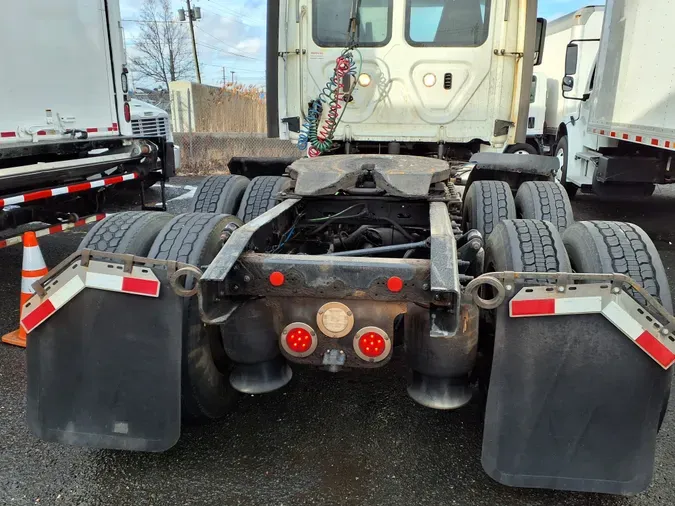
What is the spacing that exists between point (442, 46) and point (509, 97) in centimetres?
77

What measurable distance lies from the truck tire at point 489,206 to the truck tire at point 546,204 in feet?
0.49

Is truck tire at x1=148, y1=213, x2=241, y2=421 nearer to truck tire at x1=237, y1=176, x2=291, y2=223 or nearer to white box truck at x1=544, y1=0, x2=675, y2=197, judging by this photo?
→ truck tire at x1=237, y1=176, x2=291, y2=223

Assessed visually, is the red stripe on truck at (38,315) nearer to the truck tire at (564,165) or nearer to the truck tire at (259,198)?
the truck tire at (259,198)

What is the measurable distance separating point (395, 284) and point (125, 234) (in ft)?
4.57

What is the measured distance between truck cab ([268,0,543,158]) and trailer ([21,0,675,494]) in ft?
8.69

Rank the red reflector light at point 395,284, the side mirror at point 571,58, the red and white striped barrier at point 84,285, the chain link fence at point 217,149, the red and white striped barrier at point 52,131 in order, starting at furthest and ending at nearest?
the chain link fence at point 217,149 < the side mirror at point 571,58 < the red and white striped barrier at point 52,131 < the red and white striped barrier at point 84,285 < the red reflector light at point 395,284

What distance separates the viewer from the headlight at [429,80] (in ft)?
16.4

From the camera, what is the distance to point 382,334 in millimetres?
2107

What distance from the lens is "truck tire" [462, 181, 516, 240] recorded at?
3.75 metres

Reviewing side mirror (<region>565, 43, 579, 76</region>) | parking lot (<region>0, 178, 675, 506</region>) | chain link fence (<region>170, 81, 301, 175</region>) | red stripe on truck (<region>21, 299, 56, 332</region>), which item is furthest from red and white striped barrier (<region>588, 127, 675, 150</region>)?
chain link fence (<region>170, 81, 301, 175</region>)

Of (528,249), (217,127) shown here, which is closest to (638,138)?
(528,249)

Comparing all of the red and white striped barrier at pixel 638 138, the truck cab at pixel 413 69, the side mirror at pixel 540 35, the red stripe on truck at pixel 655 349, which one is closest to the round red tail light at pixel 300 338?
the red stripe on truck at pixel 655 349

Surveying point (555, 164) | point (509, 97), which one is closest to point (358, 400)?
point (555, 164)

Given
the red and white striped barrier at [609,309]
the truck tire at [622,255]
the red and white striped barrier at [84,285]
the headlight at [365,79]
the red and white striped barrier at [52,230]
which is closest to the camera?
the red and white striped barrier at [609,309]
